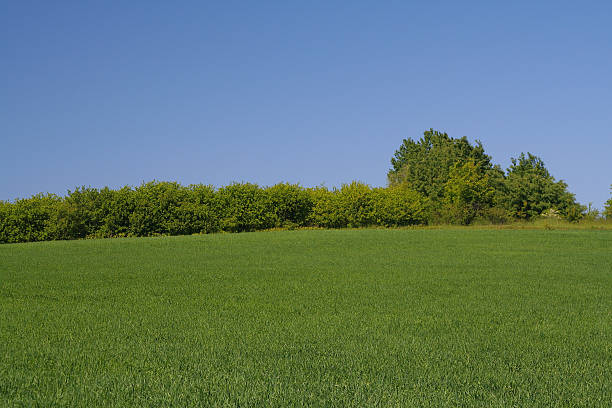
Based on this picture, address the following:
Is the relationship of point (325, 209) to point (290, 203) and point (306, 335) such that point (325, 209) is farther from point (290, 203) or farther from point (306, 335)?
point (306, 335)

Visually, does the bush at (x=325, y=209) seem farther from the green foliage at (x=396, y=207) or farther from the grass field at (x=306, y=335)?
the grass field at (x=306, y=335)

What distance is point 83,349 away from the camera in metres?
4.04

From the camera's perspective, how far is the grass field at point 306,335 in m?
3.13

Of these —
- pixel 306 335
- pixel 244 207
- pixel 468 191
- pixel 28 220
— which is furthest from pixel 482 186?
pixel 306 335

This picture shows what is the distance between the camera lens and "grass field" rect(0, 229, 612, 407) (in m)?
3.13

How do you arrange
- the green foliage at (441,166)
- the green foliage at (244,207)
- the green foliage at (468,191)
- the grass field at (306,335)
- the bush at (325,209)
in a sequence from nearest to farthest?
the grass field at (306,335)
the green foliage at (244,207)
the bush at (325,209)
the green foliage at (468,191)
the green foliage at (441,166)

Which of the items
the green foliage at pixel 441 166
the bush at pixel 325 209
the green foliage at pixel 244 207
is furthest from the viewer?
the green foliage at pixel 441 166

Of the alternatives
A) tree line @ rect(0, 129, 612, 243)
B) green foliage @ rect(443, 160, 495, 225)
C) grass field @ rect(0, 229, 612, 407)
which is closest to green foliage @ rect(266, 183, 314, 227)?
tree line @ rect(0, 129, 612, 243)

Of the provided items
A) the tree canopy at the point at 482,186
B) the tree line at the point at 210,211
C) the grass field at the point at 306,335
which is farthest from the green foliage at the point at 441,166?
the grass field at the point at 306,335

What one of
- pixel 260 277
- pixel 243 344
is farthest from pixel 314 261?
pixel 243 344

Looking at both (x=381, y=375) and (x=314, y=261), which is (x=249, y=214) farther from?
(x=381, y=375)

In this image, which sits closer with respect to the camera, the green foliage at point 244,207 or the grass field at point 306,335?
the grass field at point 306,335

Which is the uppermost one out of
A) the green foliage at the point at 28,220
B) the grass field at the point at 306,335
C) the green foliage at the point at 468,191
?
the green foliage at the point at 468,191

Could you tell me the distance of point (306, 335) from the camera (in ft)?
14.6
